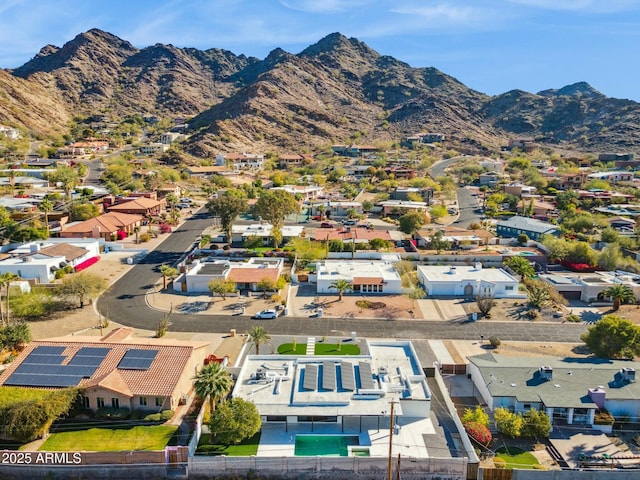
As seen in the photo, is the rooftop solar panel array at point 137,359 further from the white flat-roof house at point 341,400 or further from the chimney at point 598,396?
the chimney at point 598,396

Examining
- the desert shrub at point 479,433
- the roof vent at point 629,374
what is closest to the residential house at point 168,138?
the desert shrub at point 479,433

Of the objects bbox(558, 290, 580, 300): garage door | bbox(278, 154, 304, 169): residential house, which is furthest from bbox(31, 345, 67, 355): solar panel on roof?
bbox(278, 154, 304, 169): residential house

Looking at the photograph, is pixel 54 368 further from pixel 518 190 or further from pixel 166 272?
pixel 518 190

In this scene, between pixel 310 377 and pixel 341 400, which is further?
pixel 310 377

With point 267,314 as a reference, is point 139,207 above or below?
above

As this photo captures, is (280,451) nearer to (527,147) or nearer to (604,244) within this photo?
(604,244)

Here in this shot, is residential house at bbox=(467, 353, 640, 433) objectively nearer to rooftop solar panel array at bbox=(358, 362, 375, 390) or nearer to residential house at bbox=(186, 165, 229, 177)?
rooftop solar panel array at bbox=(358, 362, 375, 390)

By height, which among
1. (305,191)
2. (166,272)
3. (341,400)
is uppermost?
(305,191)

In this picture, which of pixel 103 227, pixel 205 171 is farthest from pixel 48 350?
pixel 205 171
